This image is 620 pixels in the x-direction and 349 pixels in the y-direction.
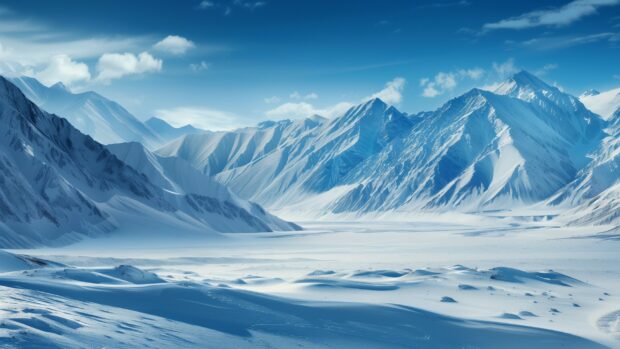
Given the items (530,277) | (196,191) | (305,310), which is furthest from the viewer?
(196,191)

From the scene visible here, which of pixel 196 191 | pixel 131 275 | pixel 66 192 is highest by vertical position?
pixel 196 191

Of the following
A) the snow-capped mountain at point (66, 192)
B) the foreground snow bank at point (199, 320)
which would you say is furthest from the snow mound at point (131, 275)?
the snow-capped mountain at point (66, 192)

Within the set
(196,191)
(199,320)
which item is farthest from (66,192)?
(199,320)

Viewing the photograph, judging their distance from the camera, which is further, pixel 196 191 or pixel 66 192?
pixel 196 191

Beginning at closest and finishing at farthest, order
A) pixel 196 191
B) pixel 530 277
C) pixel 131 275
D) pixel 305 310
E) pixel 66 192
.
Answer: pixel 305 310, pixel 131 275, pixel 530 277, pixel 66 192, pixel 196 191

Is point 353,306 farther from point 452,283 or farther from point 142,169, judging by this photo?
point 142,169

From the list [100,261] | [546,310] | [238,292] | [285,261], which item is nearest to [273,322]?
[238,292]

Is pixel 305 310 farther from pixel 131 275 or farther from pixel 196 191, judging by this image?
pixel 196 191

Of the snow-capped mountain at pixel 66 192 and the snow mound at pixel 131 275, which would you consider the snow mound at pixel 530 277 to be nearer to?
the snow mound at pixel 131 275

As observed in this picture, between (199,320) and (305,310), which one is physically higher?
(305,310)
